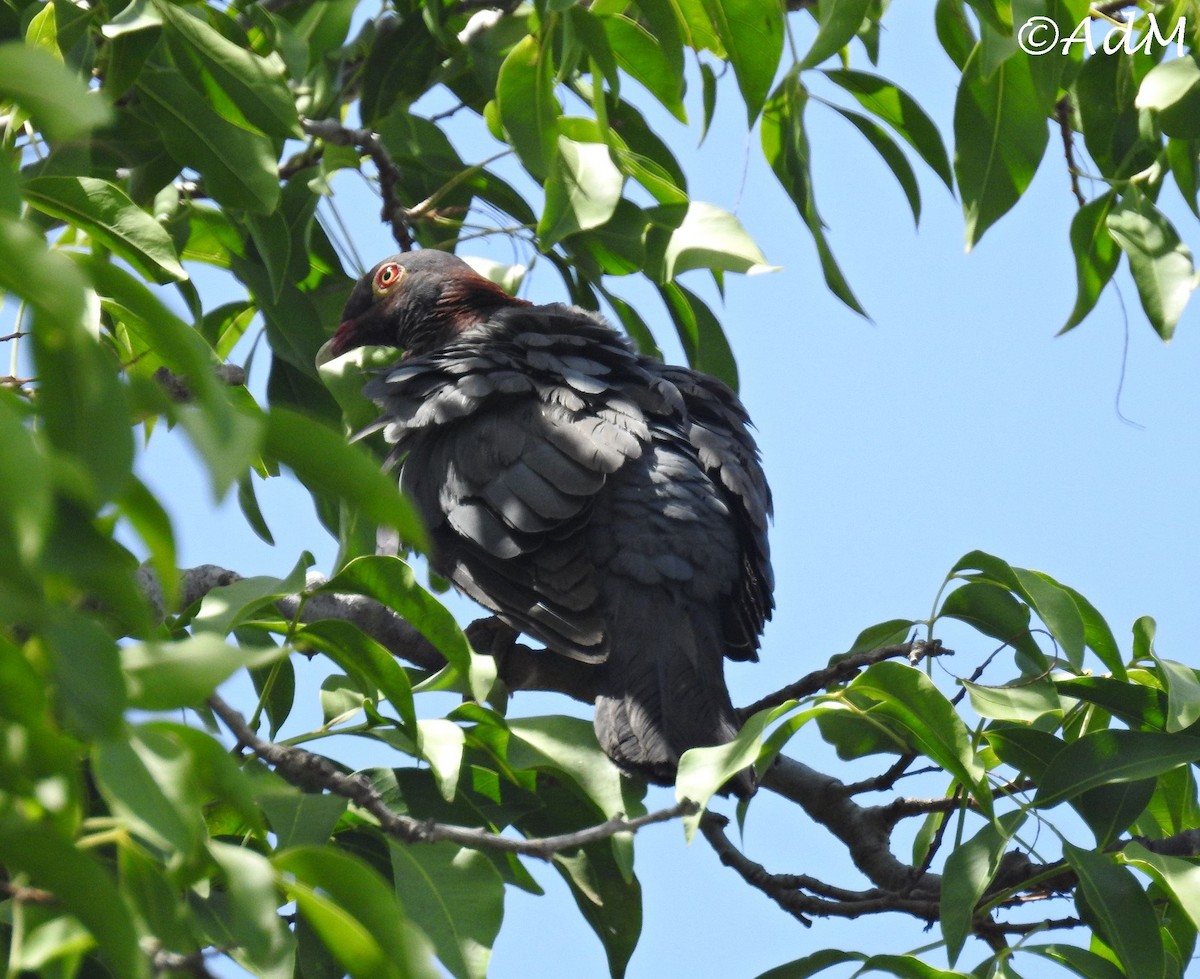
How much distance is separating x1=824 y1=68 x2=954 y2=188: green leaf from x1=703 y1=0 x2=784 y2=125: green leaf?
2.01 feet

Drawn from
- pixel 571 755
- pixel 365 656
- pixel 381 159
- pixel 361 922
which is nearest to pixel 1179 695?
pixel 571 755

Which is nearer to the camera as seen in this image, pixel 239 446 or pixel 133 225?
pixel 239 446

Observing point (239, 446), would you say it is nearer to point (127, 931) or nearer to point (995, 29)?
point (127, 931)

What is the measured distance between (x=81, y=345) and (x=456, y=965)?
3.46 feet

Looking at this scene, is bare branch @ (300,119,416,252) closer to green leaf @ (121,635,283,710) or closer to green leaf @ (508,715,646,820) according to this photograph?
green leaf @ (508,715,646,820)

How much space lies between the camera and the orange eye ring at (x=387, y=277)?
464 cm

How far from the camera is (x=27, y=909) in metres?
1.16

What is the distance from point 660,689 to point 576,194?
1.04 meters

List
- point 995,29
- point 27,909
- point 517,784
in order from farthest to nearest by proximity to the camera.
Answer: point 995,29 → point 517,784 → point 27,909

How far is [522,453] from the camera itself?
3.33 meters

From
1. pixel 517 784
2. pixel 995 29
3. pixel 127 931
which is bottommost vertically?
pixel 127 931

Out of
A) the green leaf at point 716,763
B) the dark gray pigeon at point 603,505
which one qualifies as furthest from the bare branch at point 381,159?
the green leaf at point 716,763

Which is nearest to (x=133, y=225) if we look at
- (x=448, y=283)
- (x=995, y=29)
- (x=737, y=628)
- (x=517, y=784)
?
(x=517, y=784)

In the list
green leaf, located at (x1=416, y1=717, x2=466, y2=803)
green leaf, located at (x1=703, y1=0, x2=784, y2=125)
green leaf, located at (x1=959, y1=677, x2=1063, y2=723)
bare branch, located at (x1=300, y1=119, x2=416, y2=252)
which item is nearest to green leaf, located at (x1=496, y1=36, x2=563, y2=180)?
green leaf, located at (x1=703, y1=0, x2=784, y2=125)
